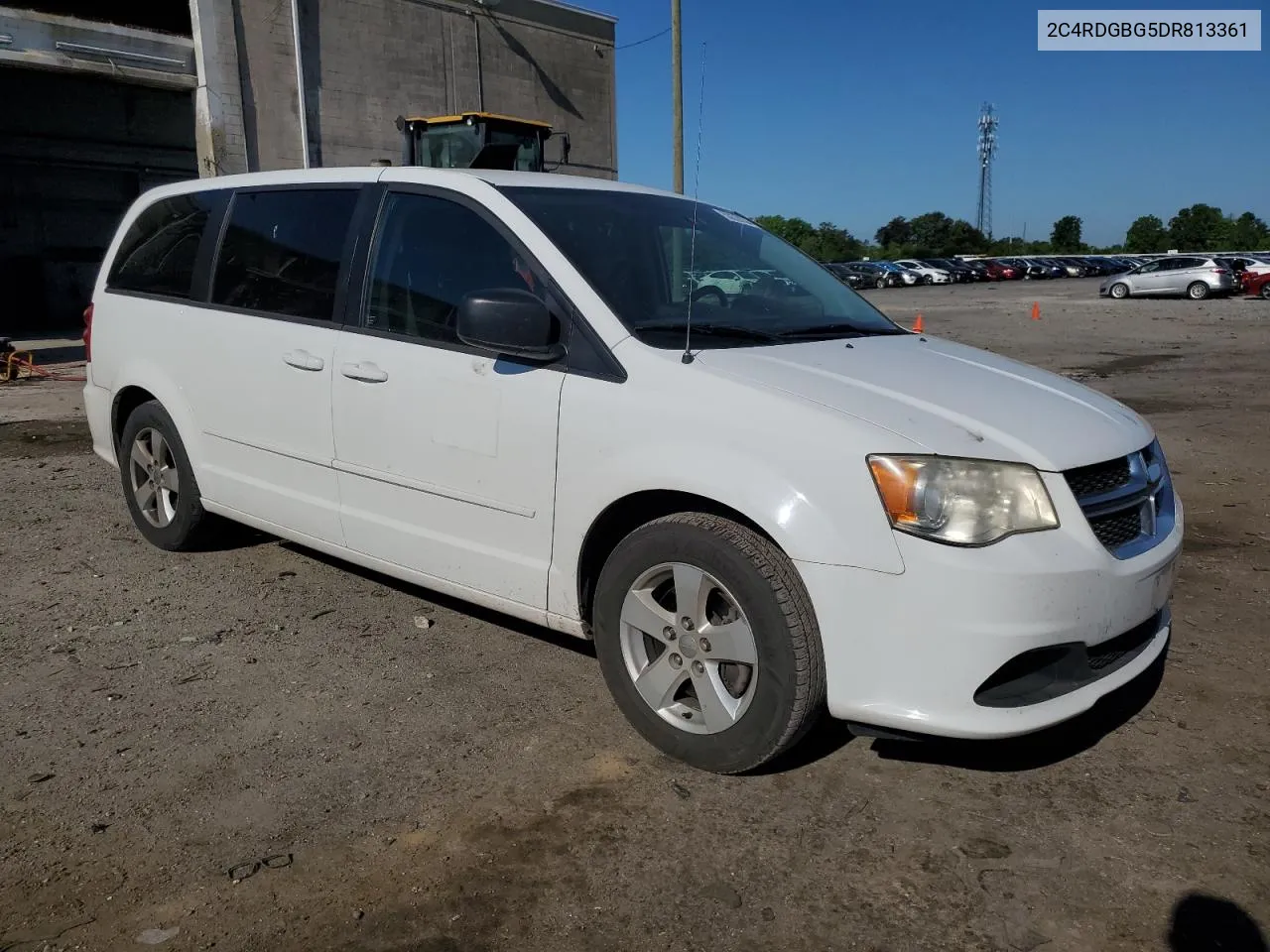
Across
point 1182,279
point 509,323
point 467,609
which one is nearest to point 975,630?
point 509,323

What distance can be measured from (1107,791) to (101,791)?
2.96 meters

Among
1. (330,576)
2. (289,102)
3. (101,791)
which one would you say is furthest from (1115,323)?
(101,791)

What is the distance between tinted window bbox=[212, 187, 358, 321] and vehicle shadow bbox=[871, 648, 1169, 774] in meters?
2.71

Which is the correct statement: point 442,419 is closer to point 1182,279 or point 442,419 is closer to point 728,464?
point 728,464

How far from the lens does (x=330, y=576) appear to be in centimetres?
495

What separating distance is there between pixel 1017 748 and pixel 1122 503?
2.90 ft

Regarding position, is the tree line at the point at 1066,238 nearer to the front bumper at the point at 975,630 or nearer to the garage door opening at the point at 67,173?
the garage door opening at the point at 67,173

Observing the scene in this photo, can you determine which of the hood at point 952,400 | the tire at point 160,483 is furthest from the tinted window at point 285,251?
the hood at point 952,400

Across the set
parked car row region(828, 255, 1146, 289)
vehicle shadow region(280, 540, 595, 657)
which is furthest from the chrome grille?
parked car row region(828, 255, 1146, 289)

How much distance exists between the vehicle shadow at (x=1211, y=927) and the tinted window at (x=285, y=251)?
3430 mm

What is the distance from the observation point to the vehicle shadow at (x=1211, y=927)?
2336mm

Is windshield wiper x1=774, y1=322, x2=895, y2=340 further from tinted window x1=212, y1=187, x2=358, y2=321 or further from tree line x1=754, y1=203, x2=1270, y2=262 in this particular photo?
tree line x1=754, y1=203, x2=1270, y2=262

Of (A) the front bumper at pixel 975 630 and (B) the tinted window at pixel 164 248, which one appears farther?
(B) the tinted window at pixel 164 248

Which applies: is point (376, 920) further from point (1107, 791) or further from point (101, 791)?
point (1107, 791)
